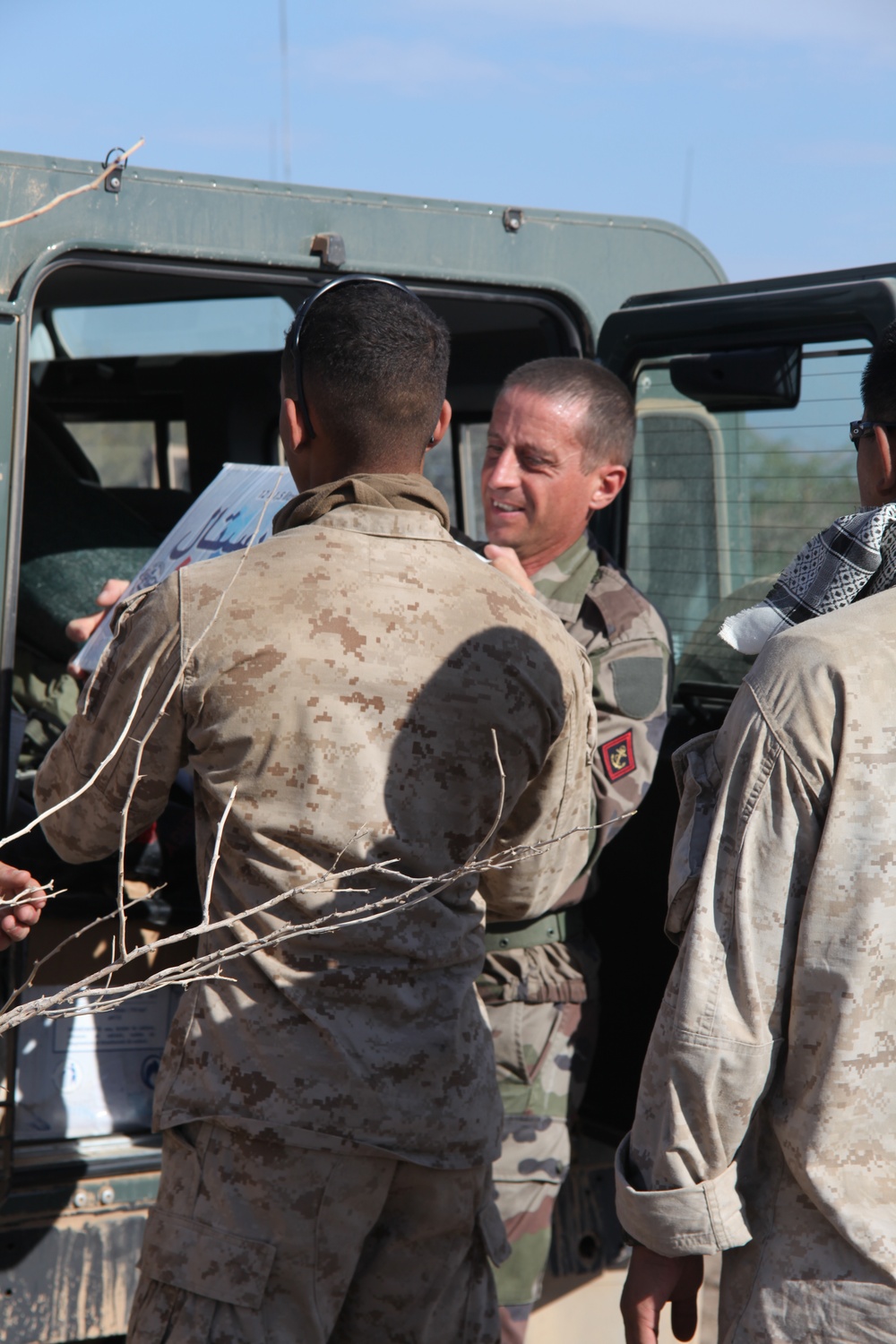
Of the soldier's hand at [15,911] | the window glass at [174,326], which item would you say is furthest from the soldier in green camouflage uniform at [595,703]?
the window glass at [174,326]

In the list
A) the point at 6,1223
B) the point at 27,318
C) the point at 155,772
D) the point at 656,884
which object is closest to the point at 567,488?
the point at 656,884

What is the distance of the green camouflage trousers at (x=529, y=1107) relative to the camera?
2424 mm

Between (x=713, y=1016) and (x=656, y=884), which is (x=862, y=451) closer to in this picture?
(x=713, y=1016)

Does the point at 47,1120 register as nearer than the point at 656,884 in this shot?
Yes

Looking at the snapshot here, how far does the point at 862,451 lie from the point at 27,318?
141 centimetres

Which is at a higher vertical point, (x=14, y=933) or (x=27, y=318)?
(x=27, y=318)

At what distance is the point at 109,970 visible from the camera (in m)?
1.16

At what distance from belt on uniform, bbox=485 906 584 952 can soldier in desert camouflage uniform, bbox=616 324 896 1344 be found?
0.97m

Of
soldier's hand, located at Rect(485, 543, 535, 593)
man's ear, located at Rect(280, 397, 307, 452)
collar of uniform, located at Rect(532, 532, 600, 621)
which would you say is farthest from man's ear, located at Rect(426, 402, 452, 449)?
collar of uniform, located at Rect(532, 532, 600, 621)

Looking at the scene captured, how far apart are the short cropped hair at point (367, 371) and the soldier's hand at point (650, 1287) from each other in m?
1.03

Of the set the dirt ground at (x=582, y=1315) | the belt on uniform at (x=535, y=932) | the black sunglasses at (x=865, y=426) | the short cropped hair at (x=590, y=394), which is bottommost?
the dirt ground at (x=582, y=1315)

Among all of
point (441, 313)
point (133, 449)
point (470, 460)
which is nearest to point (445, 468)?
point (470, 460)

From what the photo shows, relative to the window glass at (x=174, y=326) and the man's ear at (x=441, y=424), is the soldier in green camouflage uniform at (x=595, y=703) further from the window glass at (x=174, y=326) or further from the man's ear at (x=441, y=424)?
the window glass at (x=174, y=326)

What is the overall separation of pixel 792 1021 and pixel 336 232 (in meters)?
1.79
